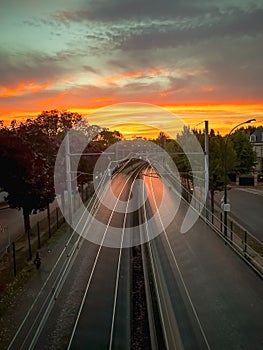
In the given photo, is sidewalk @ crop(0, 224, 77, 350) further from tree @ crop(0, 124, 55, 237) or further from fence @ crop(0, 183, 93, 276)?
tree @ crop(0, 124, 55, 237)

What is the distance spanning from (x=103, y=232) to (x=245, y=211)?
1127cm

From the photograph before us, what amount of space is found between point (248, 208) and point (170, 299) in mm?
19041

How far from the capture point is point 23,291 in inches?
547

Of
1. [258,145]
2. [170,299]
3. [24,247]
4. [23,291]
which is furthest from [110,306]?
[258,145]

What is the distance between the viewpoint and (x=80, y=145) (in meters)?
39.5

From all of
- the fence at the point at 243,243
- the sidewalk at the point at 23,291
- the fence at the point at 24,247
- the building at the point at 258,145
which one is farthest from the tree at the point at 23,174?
the building at the point at 258,145

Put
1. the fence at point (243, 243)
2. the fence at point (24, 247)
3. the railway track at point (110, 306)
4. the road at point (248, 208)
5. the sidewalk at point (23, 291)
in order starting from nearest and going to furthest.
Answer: the railway track at point (110, 306)
the sidewalk at point (23, 291)
the fence at point (243, 243)
the fence at point (24, 247)
the road at point (248, 208)

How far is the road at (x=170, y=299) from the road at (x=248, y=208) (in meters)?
3.49

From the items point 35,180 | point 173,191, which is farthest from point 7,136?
point 173,191

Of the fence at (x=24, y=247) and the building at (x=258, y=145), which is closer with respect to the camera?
the fence at (x=24, y=247)

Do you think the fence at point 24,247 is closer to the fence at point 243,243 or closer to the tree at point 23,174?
the tree at point 23,174

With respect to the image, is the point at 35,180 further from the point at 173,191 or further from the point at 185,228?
the point at 173,191

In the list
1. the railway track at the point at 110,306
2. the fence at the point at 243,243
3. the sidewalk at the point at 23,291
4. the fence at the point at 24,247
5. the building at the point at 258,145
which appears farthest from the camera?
the building at the point at 258,145

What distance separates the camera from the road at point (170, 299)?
10.1m
